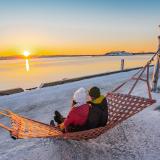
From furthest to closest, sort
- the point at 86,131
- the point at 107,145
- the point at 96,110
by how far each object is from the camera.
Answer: the point at 107,145 < the point at 96,110 < the point at 86,131

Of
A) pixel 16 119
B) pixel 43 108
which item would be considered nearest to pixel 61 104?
pixel 43 108

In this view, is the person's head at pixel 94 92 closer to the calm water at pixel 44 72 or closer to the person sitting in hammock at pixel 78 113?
the person sitting in hammock at pixel 78 113

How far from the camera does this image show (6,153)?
618 centimetres

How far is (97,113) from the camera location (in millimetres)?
5863

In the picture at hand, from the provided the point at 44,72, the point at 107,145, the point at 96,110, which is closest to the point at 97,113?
the point at 96,110

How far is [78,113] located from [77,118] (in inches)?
4.8

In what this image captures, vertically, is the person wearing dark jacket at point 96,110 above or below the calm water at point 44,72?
above

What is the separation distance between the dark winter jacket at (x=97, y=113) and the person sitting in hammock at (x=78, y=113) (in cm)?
10

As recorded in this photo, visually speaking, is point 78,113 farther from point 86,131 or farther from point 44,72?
point 44,72

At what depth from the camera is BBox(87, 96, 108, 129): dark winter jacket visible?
5.81 m

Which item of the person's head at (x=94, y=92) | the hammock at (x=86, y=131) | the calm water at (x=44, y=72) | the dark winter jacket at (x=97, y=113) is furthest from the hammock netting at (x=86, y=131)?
the calm water at (x=44, y=72)

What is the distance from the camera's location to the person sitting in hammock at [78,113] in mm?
5648

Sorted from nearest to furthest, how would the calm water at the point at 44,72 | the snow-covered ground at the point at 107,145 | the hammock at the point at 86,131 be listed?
the hammock at the point at 86,131, the snow-covered ground at the point at 107,145, the calm water at the point at 44,72

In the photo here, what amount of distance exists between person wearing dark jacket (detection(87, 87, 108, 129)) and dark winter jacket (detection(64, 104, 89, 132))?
11cm
